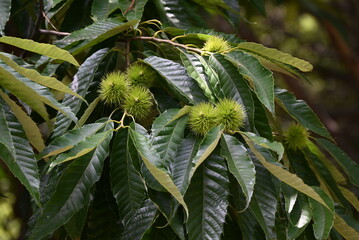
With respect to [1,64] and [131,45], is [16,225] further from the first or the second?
[1,64]

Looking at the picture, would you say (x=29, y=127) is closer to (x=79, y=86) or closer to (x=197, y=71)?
(x=79, y=86)

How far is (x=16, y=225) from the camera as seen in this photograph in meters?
1.76

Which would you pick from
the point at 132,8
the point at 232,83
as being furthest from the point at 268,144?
the point at 132,8

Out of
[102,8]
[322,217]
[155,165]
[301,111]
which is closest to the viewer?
[155,165]

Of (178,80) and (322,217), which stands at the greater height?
(178,80)

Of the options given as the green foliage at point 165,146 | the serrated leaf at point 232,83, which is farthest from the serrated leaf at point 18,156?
the serrated leaf at point 232,83

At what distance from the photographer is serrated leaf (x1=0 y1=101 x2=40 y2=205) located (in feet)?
2.42

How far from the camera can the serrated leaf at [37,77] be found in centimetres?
79

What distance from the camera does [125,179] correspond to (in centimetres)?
84

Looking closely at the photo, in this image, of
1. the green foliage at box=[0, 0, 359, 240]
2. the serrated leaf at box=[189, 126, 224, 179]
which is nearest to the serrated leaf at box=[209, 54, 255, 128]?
the green foliage at box=[0, 0, 359, 240]

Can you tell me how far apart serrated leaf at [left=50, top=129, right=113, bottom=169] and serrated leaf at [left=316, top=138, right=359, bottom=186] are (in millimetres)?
444

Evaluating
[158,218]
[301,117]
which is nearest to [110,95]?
[158,218]

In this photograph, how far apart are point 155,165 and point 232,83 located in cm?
23

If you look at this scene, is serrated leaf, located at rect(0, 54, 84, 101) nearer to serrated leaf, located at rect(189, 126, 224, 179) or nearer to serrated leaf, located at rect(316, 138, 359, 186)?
serrated leaf, located at rect(189, 126, 224, 179)
